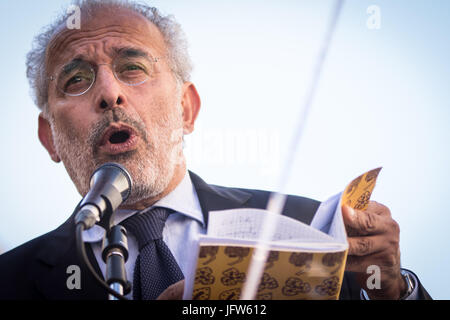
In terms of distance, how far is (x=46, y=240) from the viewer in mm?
2705

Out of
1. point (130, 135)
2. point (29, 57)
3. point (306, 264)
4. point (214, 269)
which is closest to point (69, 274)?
point (130, 135)

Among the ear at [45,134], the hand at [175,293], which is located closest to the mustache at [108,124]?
the ear at [45,134]

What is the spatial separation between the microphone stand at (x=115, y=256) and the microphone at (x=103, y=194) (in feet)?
0.16

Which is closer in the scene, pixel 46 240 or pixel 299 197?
pixel 46 240

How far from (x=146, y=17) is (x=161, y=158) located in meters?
1.49

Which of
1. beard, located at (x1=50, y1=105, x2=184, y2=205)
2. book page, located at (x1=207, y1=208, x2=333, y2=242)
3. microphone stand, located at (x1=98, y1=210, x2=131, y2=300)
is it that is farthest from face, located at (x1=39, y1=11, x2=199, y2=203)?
book page, located at (x1=207, y1=208, x2=333, y2=242)

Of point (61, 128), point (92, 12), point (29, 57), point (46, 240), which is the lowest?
point (46, 240)

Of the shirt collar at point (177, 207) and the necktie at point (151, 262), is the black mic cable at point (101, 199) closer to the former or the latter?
the necktie at point (151, 262)

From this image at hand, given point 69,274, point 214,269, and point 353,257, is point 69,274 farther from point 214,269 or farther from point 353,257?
point 353,257

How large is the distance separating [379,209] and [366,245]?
0.99 feet

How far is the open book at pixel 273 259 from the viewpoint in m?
1.31

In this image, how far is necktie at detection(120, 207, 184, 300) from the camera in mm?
2174

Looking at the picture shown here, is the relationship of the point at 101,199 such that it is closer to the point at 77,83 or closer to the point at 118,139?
the point at 118,139

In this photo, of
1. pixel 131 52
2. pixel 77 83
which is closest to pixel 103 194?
pixel 77 83
